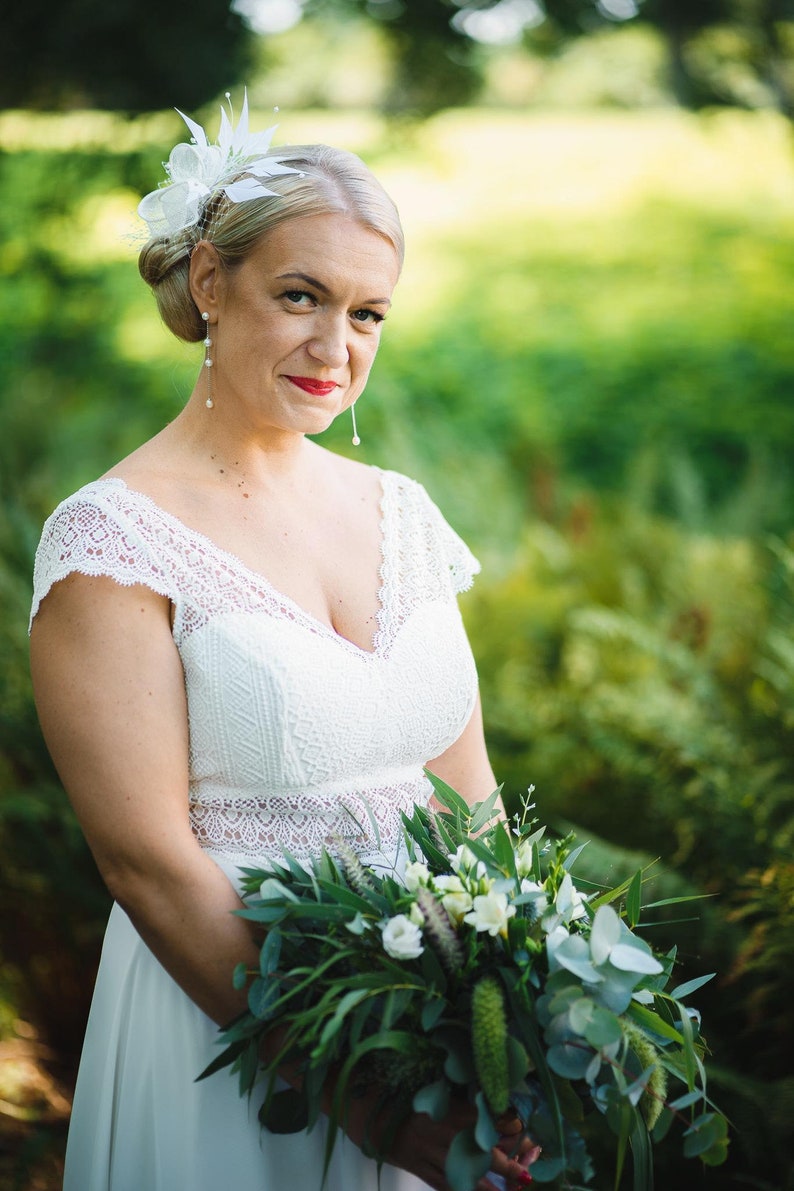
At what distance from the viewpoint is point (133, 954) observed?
204 cm

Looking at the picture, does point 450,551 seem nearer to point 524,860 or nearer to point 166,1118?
point 524,860

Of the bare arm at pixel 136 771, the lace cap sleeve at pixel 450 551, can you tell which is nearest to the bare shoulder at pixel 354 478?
the lace cap sleeve at pixel 450 551

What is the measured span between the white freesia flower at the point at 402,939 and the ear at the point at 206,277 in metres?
1.21

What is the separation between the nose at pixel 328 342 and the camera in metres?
1.99

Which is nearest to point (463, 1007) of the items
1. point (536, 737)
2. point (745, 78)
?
point (536, 737)

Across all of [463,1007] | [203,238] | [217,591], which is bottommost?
[463,1007]

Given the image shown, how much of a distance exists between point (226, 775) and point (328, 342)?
2.69ft

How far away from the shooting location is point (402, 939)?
158 cm

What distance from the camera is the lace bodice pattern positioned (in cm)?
184

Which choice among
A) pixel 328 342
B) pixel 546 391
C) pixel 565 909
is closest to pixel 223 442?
pixel 328 342

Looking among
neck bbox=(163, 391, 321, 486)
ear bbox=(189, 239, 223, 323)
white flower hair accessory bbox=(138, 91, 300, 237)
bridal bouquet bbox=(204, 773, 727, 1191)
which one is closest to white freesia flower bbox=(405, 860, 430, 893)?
bridal bouquet bbox=(204, 773, 727, 1191)

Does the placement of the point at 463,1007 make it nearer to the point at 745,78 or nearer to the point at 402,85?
the point at 402,85

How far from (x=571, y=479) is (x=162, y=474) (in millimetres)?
6645

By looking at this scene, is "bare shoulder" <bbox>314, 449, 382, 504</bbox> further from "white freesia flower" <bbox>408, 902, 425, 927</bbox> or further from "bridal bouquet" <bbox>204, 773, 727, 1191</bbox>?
"white freesia flower" <bbox>408, 902, 425, 927</bbox>
